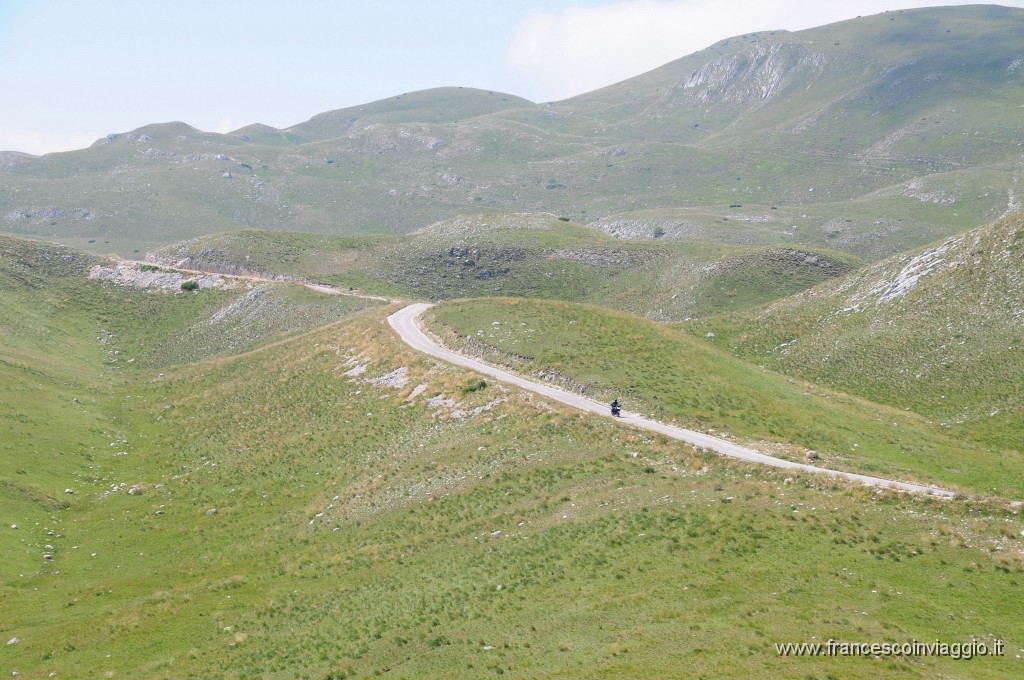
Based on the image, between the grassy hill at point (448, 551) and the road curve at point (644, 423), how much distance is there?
1.93 metres

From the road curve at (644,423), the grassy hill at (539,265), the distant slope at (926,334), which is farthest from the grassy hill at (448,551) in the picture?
the grassy hill at (539,265)

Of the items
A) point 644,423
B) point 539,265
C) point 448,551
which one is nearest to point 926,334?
point 644,423

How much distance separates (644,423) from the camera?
142 ft

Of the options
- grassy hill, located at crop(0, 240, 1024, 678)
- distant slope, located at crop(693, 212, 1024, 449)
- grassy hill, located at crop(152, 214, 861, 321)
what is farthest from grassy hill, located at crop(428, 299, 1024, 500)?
grassy hill, located at crop(152, 214, 861, 321)

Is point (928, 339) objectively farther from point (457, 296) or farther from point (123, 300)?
point (123, 300)

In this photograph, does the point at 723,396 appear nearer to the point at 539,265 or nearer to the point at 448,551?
the point at 448,551

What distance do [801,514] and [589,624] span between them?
11.6 metres

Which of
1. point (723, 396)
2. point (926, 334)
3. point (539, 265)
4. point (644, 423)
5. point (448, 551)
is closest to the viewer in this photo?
point (448, 551)

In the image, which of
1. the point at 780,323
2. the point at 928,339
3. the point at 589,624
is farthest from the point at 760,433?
the point at 780,323

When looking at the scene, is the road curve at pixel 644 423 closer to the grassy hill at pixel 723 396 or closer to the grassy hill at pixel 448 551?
the grassy hill at pixel 723 396

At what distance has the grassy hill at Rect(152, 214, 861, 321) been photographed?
376ft

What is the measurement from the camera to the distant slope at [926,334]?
179 ft

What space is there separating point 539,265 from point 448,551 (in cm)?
10666

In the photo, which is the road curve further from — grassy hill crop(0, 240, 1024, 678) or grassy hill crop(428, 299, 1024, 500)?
grassy hill crop(0, 240, 1024, 678)
